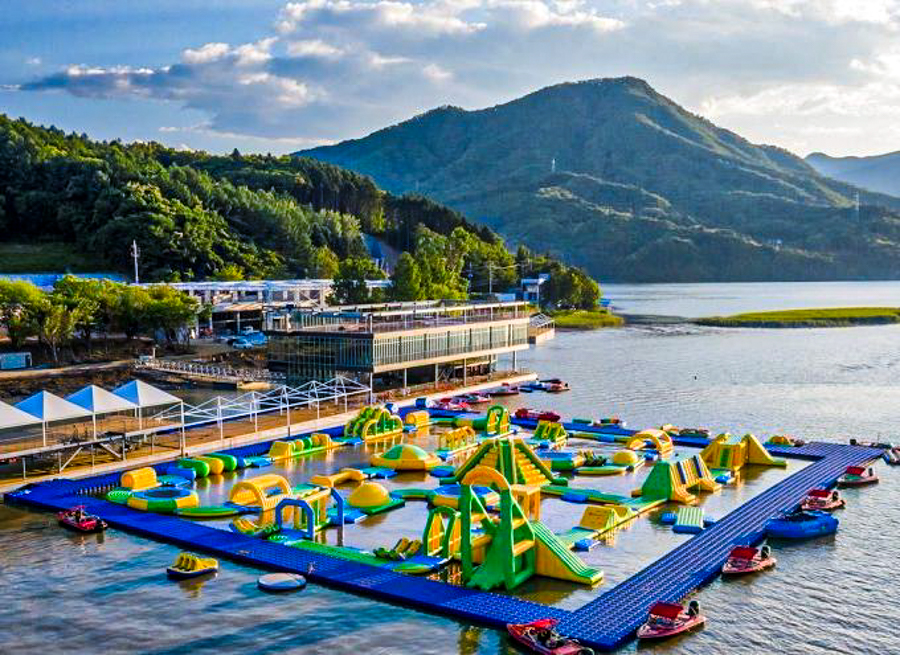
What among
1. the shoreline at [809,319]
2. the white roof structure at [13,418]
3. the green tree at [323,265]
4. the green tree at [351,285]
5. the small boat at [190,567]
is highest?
the green tree at [323,265]

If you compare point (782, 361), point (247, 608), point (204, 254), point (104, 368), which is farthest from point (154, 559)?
point (204, 254)

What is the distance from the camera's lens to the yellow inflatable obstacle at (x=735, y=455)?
5041cm

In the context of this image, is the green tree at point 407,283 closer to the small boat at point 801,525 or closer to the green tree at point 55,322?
the green tree at point 55,322

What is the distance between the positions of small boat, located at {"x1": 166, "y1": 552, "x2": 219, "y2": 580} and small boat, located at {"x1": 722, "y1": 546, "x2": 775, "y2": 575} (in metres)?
19.4

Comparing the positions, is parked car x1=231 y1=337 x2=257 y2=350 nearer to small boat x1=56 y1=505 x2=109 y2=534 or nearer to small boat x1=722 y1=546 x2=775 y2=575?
small boat x1=56 y1=505 x2=109 y2=534

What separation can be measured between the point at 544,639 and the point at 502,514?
6.09m

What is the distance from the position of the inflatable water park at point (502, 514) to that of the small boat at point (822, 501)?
132 mm

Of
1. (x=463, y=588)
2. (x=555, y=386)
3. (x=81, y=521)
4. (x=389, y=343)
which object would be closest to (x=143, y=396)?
(x=81, y=521)

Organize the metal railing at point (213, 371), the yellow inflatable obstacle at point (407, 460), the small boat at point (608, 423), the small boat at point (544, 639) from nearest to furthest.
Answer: the small boat at point (544, 639)
the yellow inflatable obstacle at point (407, 460)
the small boat at point (608, 423)
the metal railing at point (213, 371)

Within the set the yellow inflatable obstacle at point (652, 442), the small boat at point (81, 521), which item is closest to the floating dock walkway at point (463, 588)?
the small boat at point (81, 521)

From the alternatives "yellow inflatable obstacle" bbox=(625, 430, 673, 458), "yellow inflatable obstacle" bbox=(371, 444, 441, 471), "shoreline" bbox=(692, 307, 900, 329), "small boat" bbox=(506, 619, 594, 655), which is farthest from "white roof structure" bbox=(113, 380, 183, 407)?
"shoreline" bbox=(692, 307, 900, 329)

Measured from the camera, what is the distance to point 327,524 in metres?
38.8

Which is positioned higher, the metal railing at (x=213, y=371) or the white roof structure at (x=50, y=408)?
the white roof structure at (x=50, y=408)

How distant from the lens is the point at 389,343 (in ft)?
230
